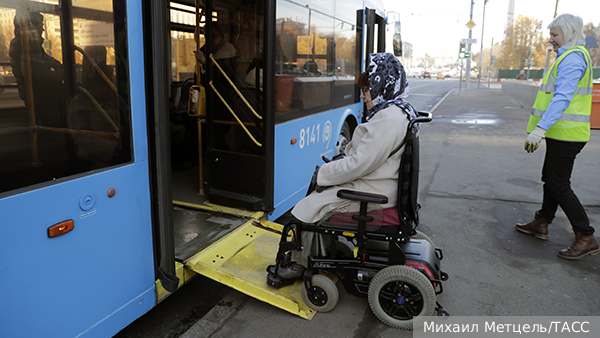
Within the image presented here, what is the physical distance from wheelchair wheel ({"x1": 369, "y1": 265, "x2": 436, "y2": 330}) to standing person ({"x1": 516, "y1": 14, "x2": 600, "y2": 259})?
1.86m

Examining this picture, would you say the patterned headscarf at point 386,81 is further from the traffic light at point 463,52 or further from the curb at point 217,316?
the traffic light at point 463,52

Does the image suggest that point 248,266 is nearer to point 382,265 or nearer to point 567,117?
point 382,265

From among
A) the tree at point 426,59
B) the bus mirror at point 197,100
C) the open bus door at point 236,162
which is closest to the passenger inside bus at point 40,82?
the open bus door at point 236,162

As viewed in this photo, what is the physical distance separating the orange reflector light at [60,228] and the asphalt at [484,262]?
1.12m

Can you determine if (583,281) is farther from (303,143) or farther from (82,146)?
(82,146)

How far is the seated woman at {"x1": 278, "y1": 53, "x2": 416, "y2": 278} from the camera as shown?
2.67m

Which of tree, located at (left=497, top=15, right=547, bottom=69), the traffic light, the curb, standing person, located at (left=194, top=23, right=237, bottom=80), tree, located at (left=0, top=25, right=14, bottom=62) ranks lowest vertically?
the curb

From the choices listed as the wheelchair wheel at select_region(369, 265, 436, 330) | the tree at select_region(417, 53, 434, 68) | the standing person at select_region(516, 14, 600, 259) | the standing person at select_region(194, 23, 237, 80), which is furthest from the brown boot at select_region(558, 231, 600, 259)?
the tree at select_region(417, 53, 434, 68)

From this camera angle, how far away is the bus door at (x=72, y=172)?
70.7 inches

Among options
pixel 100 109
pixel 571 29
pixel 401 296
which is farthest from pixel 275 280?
pixel 571 29

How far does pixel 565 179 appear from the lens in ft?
12.8

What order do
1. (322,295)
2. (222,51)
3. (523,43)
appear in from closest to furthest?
(322,295) < (222,51) < (523,43)

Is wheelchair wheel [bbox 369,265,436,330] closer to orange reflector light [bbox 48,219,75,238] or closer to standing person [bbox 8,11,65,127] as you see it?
orange reflector light [bbox 48,219,75,238]

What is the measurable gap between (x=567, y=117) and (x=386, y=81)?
6.70 ft
